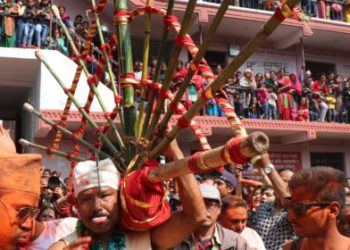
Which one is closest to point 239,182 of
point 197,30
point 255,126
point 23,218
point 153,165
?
point 153,165

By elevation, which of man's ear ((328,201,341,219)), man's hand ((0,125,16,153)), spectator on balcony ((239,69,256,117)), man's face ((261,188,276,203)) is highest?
spectator on balcony ((239,69,256,117))

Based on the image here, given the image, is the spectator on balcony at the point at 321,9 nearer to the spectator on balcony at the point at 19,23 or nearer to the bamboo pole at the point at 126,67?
the spectator on balcony at the point at 19,23

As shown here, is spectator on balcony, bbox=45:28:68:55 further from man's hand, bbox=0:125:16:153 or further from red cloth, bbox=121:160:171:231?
red cloth, bbox=121:160:171:231

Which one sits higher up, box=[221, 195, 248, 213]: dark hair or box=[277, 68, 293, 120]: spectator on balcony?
box=[277, 68, 293, 120]: spectator on balcony

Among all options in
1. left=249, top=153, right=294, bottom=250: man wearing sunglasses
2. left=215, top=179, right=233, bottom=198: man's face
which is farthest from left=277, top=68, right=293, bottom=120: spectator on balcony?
left=249, top=153, right=294, bottom=250: man wearing sunglasses

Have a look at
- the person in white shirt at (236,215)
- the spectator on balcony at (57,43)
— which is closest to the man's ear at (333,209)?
the person in white shirt at (236,215)

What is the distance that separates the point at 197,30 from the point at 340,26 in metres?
4.39

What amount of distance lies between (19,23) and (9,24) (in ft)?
0.67

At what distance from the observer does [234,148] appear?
1.39 meters

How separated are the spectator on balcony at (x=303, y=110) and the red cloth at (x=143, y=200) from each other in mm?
10405

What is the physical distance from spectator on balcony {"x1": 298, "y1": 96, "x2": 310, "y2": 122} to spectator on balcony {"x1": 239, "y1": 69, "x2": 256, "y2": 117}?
55.2 inches

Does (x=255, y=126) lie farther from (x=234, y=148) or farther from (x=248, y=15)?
(x=234, y=148)

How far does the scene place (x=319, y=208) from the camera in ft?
6.95

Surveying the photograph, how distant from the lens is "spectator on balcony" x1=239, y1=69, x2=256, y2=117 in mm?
11305
